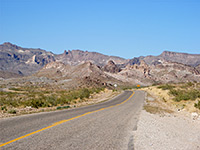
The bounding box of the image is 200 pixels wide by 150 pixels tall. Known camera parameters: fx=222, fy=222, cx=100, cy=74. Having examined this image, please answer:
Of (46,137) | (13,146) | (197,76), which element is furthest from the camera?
(197,76)

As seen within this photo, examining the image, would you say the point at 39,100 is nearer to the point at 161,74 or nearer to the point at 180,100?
the point at 180,100

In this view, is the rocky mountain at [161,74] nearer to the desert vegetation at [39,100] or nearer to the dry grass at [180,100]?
the dry grass at [180,100]

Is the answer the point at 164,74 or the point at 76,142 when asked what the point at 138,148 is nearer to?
the point at 76,142

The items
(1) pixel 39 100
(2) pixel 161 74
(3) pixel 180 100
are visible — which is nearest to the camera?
(1) pixel 39 100

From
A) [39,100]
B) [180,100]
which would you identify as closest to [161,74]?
[180,100]

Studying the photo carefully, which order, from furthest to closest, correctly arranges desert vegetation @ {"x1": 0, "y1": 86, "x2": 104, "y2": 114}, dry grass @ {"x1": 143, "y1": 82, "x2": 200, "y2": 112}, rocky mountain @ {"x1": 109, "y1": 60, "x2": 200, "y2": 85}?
rocky mountain @ {"x1": 109, "y1": 60, "x2": 200, "y2": 85}, dry grass @ {"x1": 143, "y1": 82, "x2": 200, "y2": 112}, desert vegetation @ {"x1": 0, "y1": 86, "x2": 104, "y2": 114}

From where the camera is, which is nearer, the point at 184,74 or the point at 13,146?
the point at 13,146

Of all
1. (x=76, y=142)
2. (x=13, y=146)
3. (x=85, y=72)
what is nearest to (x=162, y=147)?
(x=76, y=142)

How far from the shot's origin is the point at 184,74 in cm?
17300

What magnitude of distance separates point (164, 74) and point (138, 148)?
181 metres

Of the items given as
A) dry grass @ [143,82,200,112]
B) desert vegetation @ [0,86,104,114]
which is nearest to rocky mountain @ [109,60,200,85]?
dry grass @ [143,82,200,112]

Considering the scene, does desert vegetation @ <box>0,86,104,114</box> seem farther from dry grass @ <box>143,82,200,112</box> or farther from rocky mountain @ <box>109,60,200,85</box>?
rocky mountain @ <box>109,60,200,85</box>

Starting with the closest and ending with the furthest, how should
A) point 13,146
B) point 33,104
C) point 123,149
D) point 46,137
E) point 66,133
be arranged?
point 13,146
point 123,149
point 46,137
point 66,133
point 33,104

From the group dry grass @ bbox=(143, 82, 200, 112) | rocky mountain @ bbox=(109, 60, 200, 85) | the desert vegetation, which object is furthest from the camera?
rocky mountain @ bbox=(109, 60, 200, 85)
